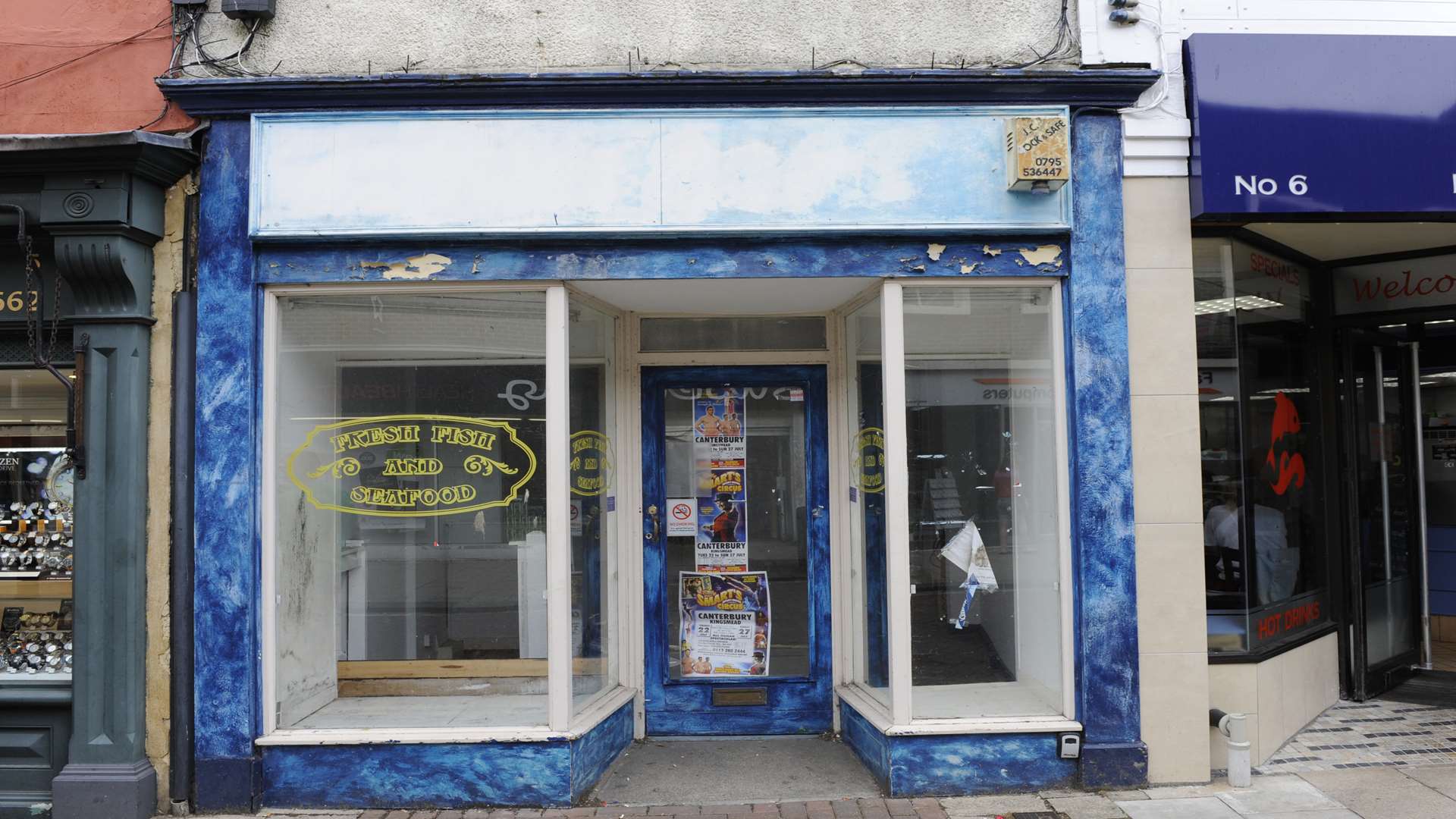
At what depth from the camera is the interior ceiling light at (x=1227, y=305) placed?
213 inches

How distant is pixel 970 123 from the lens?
507cm

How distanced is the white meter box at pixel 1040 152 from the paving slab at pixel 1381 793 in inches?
139

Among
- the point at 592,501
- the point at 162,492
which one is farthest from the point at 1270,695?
the point at 162,492

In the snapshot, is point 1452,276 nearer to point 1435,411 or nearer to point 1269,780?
point 1435,411

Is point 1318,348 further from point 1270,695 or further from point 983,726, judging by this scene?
point 983,726

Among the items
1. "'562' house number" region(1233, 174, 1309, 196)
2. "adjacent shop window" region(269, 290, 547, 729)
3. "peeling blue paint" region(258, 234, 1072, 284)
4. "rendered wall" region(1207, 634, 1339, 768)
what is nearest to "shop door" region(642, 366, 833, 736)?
"adjacent shop window" region(269, 290, 547, 729)

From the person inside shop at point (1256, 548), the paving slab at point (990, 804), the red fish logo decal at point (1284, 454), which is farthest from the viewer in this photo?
the red fish logo decal at point (1284, 454)

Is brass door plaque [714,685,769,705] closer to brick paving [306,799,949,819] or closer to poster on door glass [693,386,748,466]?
brick paving [306,799,949,819]

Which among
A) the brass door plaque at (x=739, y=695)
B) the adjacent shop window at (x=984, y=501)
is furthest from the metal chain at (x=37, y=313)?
the adjacent shop window at (x=984, y=501)

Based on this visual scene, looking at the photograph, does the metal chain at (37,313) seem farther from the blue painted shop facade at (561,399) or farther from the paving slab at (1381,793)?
the paving slab at (1381,793)

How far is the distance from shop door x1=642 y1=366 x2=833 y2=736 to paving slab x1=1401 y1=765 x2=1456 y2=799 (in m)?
3.25

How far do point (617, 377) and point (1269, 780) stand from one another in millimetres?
4402

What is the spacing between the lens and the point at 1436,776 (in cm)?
511

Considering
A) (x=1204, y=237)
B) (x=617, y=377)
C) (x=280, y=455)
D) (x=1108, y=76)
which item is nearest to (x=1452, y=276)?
(x=1204, y=237)
